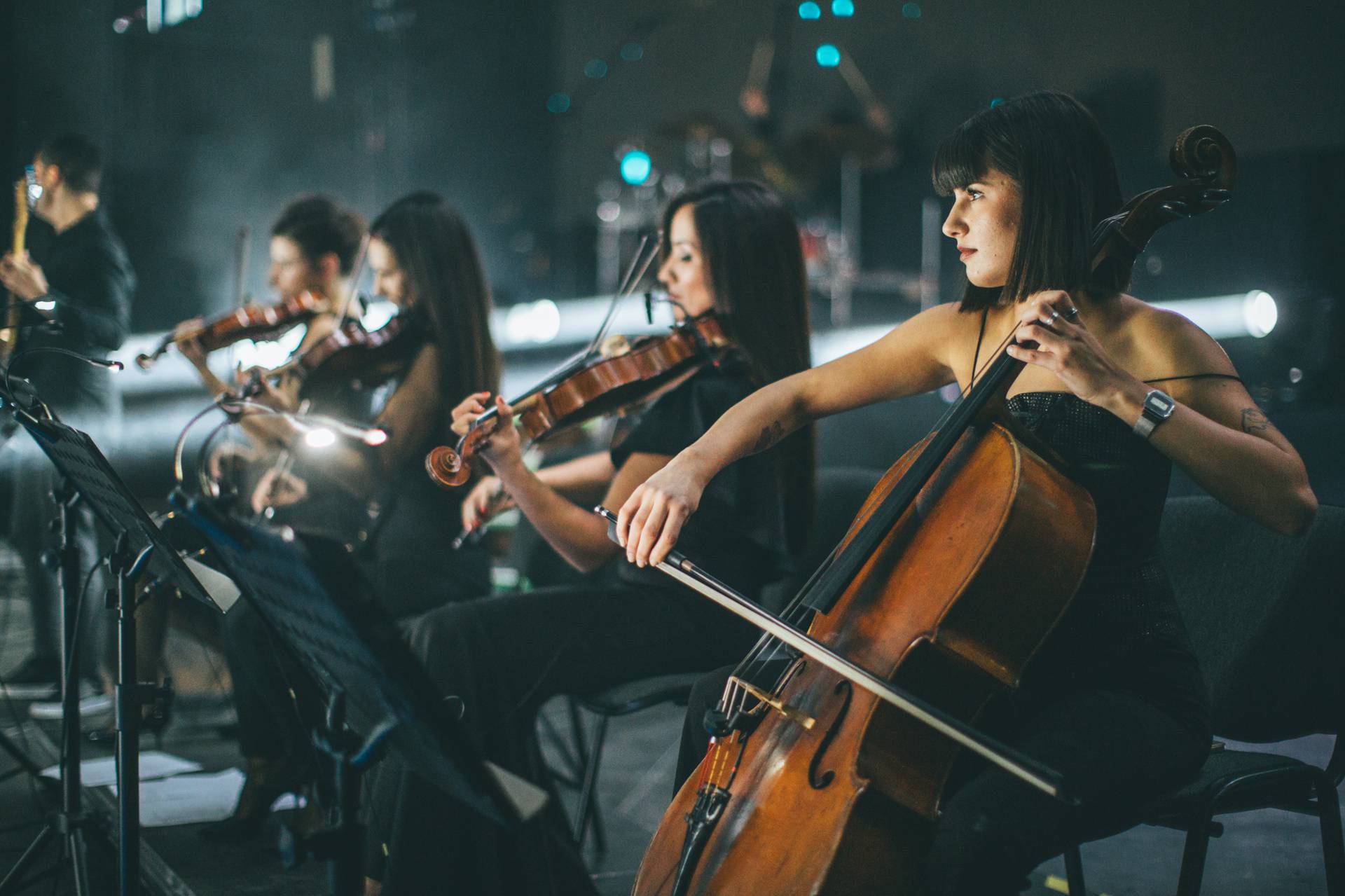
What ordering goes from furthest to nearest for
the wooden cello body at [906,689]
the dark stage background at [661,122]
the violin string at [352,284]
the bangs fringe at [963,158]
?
the dark stage background at [661,122] → the violin string at [352,284] → the bangs fringe at [963,158] → the wooden cello body at [906,689]

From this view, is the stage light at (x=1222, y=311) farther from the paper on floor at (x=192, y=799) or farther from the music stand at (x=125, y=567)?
the music stand at (x=125, y=567)

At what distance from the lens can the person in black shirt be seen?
2830mm

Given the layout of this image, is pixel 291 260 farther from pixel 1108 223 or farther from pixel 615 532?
pixel 1108 223

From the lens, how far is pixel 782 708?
3.73 feet

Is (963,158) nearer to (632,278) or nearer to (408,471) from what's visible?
(632,278)

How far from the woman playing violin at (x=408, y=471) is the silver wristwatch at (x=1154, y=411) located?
129 cm

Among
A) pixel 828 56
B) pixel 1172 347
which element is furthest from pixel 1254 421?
pixel 828 56

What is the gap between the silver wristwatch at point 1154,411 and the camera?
1.13m

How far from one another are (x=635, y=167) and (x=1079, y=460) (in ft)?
18.3

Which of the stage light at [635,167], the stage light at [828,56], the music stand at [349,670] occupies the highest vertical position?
the stage light at [828,56]

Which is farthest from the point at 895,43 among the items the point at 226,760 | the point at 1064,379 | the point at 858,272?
the point at 1064,379

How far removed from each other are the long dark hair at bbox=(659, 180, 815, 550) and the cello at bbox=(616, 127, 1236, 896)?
0.55 m

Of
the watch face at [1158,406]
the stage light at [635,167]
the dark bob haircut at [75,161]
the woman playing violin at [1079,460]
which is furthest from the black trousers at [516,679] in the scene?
the stage light at [635,167]

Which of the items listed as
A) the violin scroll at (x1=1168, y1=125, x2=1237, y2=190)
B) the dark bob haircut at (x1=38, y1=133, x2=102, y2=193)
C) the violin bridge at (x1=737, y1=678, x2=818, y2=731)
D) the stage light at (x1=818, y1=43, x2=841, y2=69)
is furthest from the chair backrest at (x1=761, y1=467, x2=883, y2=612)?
the stage light at (x1=818, y1=43, x2=841, y2=69)
